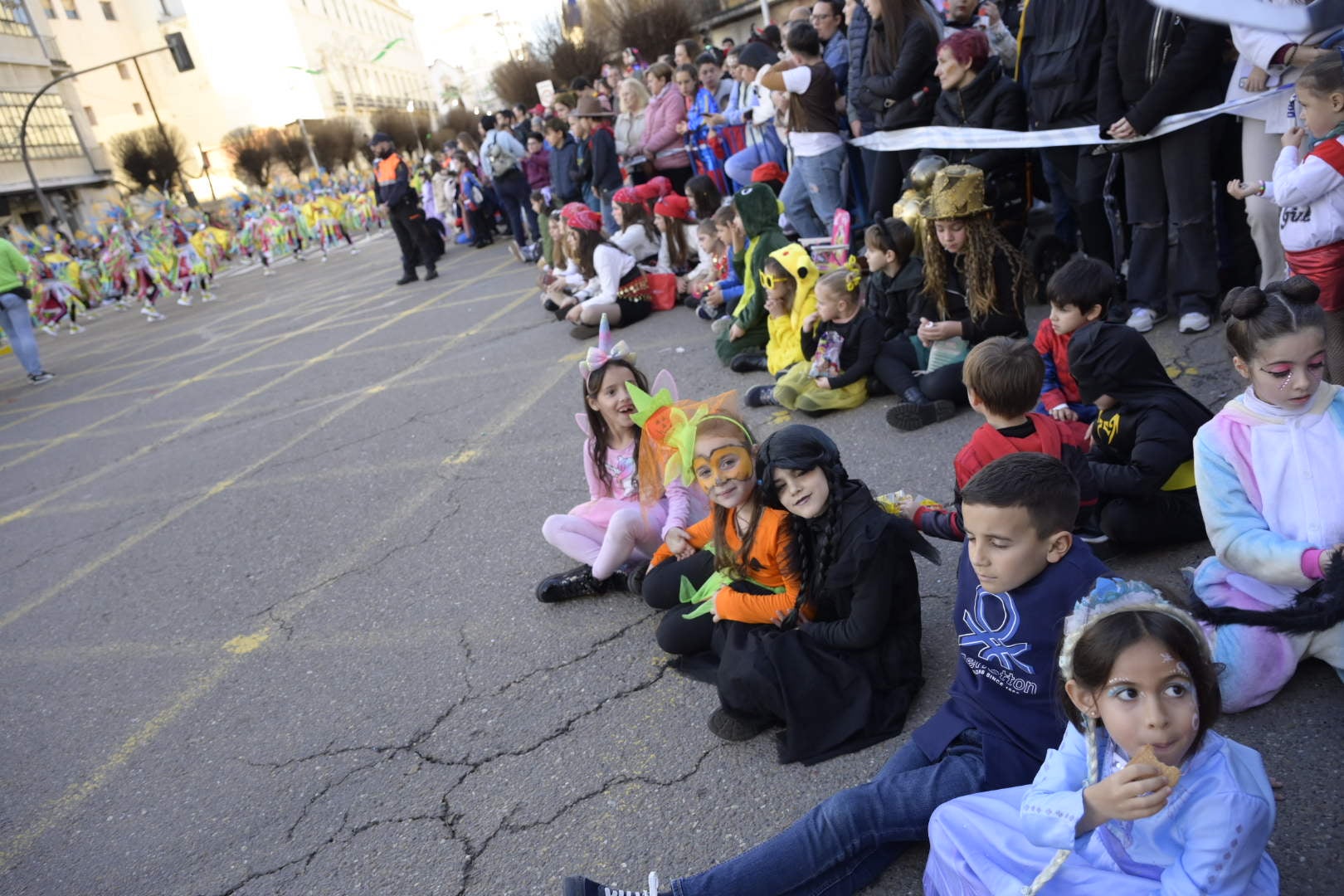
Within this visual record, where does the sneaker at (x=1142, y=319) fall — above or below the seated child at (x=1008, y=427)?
below

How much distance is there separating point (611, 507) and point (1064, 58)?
356 centimetres

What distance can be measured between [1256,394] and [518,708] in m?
2.54

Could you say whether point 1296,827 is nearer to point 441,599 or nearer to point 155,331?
point 441,599

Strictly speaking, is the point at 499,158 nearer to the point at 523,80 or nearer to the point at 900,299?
the point at 900,299

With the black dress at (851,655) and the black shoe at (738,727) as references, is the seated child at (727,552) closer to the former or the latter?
the black dress at (851,655)

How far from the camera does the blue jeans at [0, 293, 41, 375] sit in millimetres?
11703

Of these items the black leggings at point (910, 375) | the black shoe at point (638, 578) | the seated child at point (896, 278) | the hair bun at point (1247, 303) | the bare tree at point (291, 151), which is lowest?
the black shoe at point (638, 578)

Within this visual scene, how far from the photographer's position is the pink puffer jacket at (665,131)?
1016cm

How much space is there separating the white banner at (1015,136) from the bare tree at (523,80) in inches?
975

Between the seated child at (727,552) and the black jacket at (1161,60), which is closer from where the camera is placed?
the seated child at (727,552)

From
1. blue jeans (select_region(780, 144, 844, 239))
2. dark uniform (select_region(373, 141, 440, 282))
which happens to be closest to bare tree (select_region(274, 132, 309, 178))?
dark uniform (select_region(373, 141, 440, 282))

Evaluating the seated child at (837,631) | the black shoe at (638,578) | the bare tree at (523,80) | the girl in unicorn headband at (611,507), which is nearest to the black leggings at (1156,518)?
the seated child at (837,631)

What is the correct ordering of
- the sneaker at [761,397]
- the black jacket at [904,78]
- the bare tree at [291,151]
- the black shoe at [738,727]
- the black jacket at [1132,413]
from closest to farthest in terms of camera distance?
the black shoe at [738,727], the black jacket at [1132,413], the sneaker at [761,397], the black jacket at [904,78], the bare tree at [291,151]

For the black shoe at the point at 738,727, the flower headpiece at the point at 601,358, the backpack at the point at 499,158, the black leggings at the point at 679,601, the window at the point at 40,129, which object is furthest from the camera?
the window at the point at 40,129
